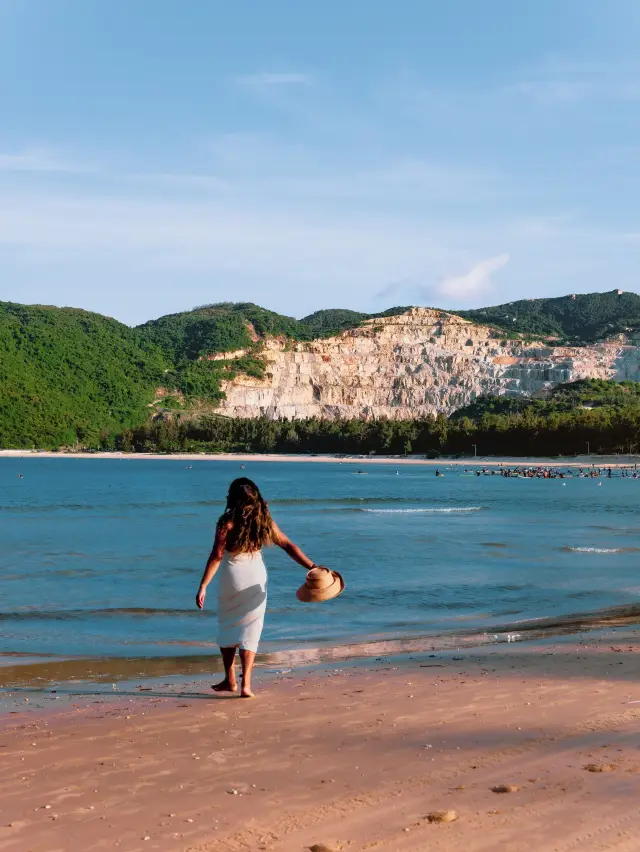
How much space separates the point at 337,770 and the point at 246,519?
266 cm

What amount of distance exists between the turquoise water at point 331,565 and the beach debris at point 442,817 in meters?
7.50

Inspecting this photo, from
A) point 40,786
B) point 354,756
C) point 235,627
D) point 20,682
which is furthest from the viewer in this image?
point 20,682

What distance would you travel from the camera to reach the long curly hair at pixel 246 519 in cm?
803

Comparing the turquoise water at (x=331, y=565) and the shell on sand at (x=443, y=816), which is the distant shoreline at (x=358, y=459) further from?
the shell on sand at (x=443, y=816)

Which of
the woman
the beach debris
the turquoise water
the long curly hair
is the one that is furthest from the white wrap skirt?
the turquoise water

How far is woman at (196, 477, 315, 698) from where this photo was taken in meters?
8.05

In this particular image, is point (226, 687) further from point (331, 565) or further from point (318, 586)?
point (331, 565)

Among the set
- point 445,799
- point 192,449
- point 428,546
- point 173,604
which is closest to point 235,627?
point 445,799

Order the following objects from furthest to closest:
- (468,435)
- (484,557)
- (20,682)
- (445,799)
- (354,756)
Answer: (468,435)
(484,557)
(20,682)
(354,756)
(445,799)

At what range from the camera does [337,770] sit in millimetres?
5996

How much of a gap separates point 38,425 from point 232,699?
7358 inches

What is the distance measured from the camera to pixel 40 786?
571cm

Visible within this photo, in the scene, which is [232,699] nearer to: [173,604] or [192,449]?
[173,604]

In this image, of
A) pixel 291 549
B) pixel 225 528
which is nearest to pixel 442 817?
pixel 291 549
